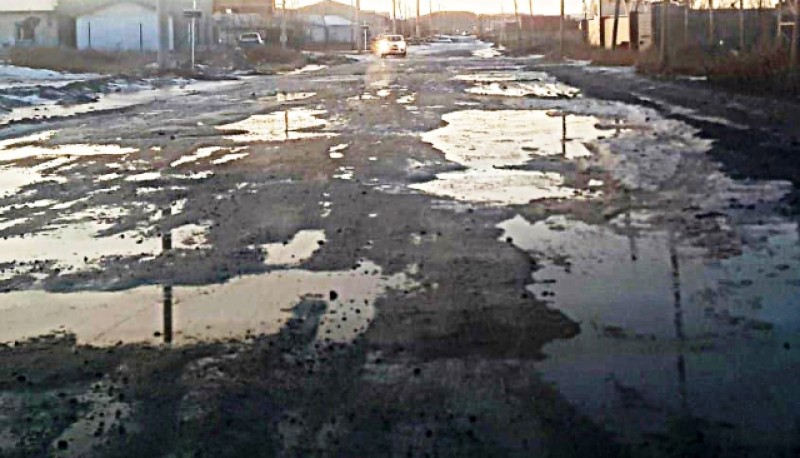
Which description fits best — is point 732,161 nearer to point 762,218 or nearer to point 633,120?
point 762,218

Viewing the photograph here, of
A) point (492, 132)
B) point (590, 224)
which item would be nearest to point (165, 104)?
point (492, 132)

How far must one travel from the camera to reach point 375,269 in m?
9.81

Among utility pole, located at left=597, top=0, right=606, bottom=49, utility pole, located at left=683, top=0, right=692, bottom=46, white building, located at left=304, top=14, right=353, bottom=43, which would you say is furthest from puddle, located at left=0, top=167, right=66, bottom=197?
white building, located at left=304, top=14, right=353, bottom=43

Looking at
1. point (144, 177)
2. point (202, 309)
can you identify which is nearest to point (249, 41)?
point (144, 177)

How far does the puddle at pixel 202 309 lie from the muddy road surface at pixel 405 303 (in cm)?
3

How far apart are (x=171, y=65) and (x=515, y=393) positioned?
2283 inches

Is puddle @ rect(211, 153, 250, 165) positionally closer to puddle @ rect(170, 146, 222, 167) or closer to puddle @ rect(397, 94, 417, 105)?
puddle @ rect(170, 146, 222, 167)

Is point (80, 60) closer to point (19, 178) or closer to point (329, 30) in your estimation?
point (19, 178)

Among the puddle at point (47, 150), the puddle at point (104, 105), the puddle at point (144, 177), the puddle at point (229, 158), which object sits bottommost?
the puddle at point (144, 177)

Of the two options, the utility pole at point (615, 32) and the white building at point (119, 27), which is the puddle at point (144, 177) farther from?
the white building at point (119, 27)

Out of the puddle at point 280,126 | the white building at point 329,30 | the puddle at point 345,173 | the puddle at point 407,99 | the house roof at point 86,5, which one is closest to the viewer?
the puddle at point 345,173

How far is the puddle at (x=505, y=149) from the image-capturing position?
1415 cm

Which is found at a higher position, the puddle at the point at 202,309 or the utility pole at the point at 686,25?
the utility pole at the point at 686,25

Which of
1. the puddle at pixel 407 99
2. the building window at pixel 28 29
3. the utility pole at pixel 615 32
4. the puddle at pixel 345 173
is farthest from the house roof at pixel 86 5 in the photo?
the puddle at pixel 345 173
